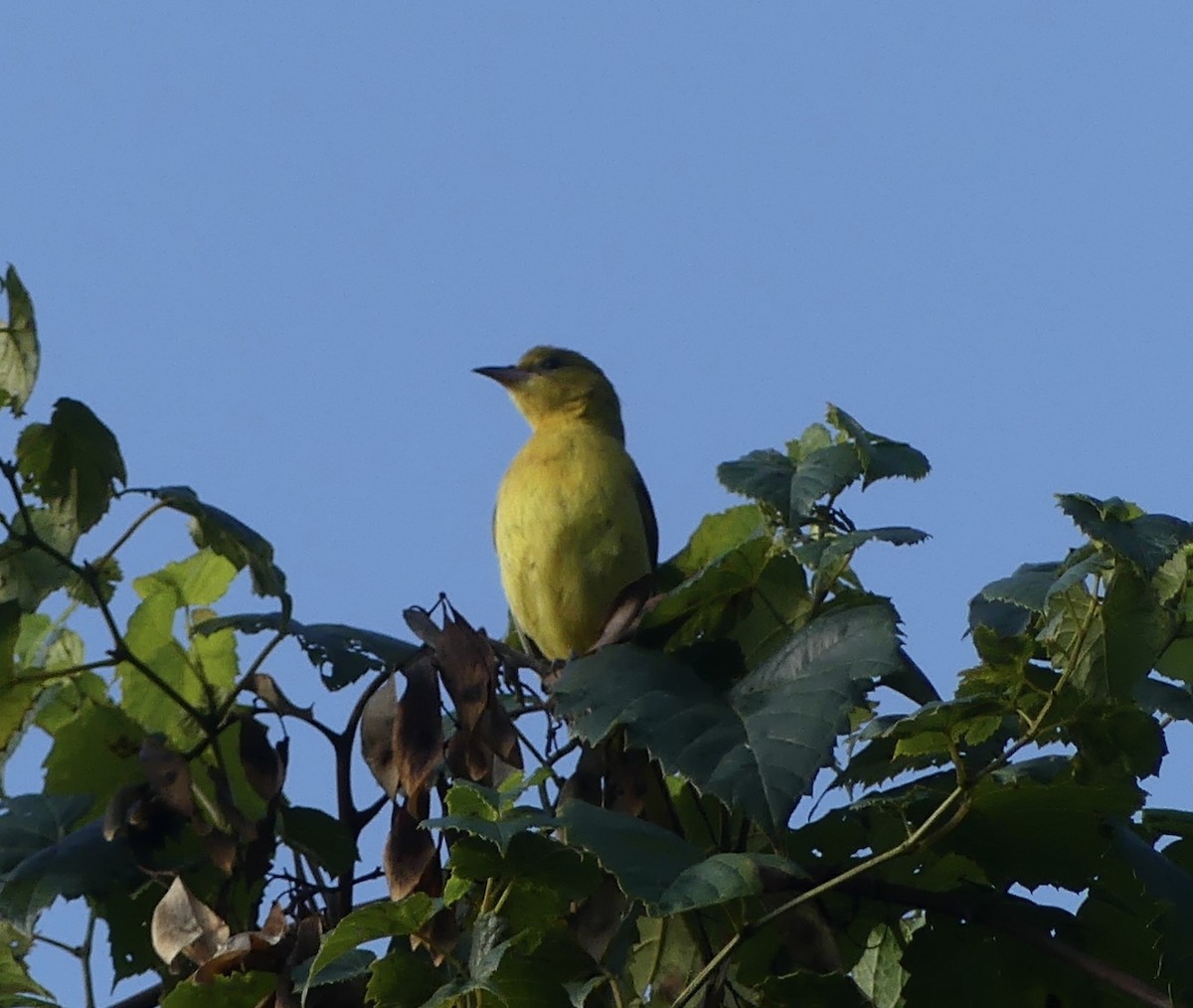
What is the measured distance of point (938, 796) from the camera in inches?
88.1

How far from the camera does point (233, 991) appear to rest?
2207 millimetres

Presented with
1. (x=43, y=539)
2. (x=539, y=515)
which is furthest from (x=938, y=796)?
(x=539, y=515)

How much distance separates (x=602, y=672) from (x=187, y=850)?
26.9 inches

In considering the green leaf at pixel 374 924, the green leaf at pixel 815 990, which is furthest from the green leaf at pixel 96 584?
the green leaf at pixel 815 990

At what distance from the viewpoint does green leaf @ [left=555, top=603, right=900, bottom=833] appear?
2035 millimetres

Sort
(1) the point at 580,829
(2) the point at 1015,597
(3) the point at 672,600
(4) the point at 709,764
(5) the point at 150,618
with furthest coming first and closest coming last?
(5) the point at 150,618, (3) the point at 672,600, (2) the point at 1015,597, (4) the point at 709,764, (1) the point at 580,829

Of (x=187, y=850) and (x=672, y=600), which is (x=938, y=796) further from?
(x=187, y=850)

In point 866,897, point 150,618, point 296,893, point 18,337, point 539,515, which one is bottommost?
point 866,897

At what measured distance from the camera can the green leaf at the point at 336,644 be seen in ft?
8.47

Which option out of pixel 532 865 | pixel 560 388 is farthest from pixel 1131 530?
pixel 560 388

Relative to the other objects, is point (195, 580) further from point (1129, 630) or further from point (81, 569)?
point (1129, 630)

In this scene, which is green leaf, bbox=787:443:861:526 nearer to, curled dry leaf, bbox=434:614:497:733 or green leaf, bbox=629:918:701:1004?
curled dry leaf, bbox=434:614:497:733

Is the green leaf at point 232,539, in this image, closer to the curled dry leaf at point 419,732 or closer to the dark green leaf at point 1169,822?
the curled dry leaf at point 419,732

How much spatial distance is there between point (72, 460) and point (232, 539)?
27 centimetres
